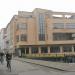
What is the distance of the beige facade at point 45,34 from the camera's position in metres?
93.7

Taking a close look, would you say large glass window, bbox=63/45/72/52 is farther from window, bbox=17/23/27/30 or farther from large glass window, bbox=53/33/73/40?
window, bbox=17/23/27/30

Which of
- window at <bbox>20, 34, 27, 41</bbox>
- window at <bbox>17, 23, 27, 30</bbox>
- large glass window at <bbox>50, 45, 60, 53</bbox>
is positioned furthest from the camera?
large glass window at <bbox>50, 45, 60, 53</bbox>

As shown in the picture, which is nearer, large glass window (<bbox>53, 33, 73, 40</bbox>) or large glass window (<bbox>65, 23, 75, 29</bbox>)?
large glass window (<bbox>53, 33, 73, 40</bbox>)

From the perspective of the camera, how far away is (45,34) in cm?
9419

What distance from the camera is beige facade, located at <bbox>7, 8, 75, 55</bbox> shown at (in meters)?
93.7

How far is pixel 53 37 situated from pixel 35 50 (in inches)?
299

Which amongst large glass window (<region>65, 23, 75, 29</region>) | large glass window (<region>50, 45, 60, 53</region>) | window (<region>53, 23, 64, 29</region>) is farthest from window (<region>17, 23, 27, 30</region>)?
large glass window (<region>65, 23, 75, 29</region>)

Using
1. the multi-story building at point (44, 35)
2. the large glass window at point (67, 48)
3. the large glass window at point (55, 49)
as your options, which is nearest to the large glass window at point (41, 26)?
the multi-story building at point (44, 35)

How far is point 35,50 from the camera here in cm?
9631

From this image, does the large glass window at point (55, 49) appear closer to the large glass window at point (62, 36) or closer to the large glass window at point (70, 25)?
the large glass window at point (62, 36)

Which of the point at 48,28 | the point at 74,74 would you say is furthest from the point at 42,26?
the point at 74,74

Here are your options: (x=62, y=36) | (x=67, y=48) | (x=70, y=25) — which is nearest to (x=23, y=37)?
(x=62, y=36)

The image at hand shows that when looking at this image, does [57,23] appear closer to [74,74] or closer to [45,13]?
[45,13]

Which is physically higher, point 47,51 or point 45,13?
point 45,13
